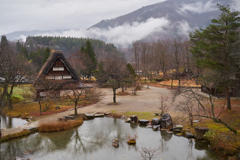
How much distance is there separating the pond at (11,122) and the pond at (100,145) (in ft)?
13.0

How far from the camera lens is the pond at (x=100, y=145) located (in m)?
11.3

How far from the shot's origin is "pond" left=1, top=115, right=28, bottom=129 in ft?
56.9

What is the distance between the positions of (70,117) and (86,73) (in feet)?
117

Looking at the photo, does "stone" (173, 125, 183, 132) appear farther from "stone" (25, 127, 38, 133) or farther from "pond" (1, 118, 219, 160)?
"stone" (25, 127, 38, 133)

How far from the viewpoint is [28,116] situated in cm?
1952

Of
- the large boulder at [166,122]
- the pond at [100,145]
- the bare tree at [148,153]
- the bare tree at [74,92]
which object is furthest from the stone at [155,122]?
the bare tree at [74,92]

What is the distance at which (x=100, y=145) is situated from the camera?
12.9 meters

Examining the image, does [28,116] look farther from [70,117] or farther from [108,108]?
[108,108]

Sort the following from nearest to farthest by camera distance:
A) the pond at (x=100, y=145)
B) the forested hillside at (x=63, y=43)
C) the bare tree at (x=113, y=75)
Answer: the pond at (x=100, y=145), the bare tree at (x=113, y=75), the forested hillside at (x=63, y=43)

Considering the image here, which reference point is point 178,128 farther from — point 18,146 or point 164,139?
point 18,146

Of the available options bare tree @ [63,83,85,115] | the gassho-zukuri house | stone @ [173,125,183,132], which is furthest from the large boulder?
the gassho-zukuri house

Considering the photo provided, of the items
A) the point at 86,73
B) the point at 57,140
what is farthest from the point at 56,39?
the point at 57,140

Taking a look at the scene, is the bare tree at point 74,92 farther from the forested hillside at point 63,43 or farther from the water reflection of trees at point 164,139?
the forested hillside at point 63,43

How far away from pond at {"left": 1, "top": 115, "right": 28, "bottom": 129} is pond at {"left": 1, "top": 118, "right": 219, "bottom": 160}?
156 inches
